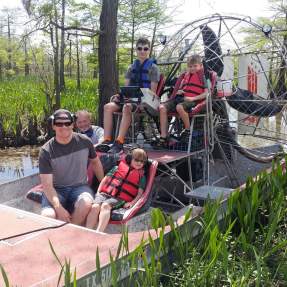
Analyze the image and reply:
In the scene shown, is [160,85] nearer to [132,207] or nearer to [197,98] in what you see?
[197,98]

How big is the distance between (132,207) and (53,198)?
69cm

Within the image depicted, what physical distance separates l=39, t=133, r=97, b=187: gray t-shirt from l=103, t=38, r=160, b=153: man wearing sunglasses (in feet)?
3.64

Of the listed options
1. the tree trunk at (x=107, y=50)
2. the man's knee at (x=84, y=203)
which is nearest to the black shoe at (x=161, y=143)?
the man's knee at (x=84, y=203)

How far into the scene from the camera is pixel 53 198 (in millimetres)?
3727

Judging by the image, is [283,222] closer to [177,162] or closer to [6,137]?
[177,162]

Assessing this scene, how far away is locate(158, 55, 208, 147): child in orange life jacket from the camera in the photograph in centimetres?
516

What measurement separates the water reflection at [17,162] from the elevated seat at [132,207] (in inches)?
124

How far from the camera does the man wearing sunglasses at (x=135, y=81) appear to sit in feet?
17.4

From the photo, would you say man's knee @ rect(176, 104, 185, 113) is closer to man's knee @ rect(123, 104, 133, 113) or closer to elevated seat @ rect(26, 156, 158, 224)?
man's knee @ rect(123, 104, 133, 113)

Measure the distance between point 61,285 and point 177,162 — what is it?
3.33 metres

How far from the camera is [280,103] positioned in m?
5.84

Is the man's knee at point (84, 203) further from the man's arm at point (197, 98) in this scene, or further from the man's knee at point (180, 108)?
Answer: the man's arm at point (197, 98)

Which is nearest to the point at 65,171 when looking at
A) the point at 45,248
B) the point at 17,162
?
the point at 45,248

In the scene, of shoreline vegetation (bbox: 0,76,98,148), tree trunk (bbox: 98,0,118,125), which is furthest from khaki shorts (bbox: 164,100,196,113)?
shoreline vegetation (bbox: 0,76,98,148)
